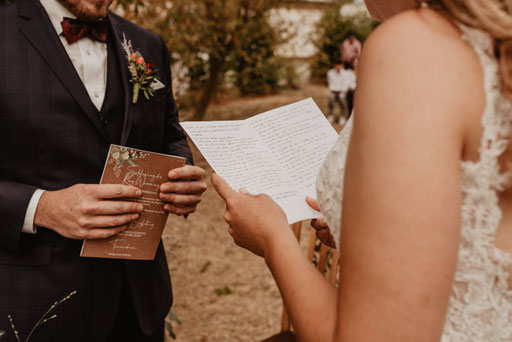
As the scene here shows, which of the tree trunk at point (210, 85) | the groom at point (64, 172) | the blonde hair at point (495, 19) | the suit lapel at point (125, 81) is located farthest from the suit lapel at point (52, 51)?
the tree trunk at point (210, 85)

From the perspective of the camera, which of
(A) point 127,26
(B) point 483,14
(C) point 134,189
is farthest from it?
(A) point 127,26

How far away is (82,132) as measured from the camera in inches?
63.7

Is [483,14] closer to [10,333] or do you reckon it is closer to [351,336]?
[351,336]

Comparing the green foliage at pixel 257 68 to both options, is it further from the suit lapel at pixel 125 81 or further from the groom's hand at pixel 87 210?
the groom's hand at pixel 87 210

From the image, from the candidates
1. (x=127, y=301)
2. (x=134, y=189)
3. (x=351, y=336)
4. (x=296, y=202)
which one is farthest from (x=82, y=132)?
(x=351, y=336)

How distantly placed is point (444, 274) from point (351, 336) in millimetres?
189

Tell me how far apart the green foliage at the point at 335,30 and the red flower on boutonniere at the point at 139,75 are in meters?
13.5

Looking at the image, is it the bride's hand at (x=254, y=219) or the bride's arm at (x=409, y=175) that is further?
the bride's hand at (x=254, y=219)

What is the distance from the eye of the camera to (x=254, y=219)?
→ 106cm

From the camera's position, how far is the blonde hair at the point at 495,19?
27.9 inches

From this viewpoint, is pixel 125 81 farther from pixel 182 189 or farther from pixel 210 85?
pixel 210 85

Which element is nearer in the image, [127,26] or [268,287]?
[127,26]

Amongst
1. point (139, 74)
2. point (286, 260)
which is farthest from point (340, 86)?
point (286, 260)

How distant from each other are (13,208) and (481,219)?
147cm
